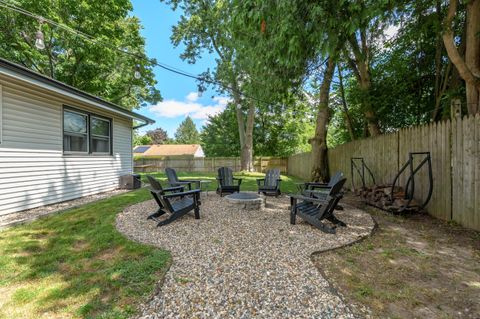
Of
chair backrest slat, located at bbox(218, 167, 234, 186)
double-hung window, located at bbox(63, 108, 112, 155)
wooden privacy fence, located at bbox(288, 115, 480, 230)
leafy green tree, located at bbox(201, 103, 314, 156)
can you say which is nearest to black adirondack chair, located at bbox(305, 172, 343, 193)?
wooden privacy fence, located at bbox(288, 115, 480, 230)

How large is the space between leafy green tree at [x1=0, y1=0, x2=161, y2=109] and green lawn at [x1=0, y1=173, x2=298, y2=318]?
25.2 feet

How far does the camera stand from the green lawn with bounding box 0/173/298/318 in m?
1.86

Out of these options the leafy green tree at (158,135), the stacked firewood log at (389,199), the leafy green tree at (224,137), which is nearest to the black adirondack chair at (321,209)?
the stacked firewood log at (389,199)

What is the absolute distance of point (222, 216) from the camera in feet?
15.1

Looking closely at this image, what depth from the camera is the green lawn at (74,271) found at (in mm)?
1858

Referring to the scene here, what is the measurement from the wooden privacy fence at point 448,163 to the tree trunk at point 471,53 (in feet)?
2.18

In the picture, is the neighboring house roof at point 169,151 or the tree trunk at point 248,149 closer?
the tree trunk at point 248,149

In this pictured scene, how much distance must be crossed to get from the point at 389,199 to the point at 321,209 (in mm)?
2079

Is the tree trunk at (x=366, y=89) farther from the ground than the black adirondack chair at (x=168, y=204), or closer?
farther from the ground

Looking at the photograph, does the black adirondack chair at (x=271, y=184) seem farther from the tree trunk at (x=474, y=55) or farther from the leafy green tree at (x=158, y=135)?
the leafy green tree at (x=158, y=135)

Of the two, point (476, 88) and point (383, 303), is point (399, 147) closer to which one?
point (476, 88)

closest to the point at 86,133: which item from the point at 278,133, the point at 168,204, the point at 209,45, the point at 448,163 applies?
the point at 168,204

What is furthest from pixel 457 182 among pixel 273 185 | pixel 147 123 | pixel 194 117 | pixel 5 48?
pixel 194 117

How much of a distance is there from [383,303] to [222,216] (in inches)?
122
